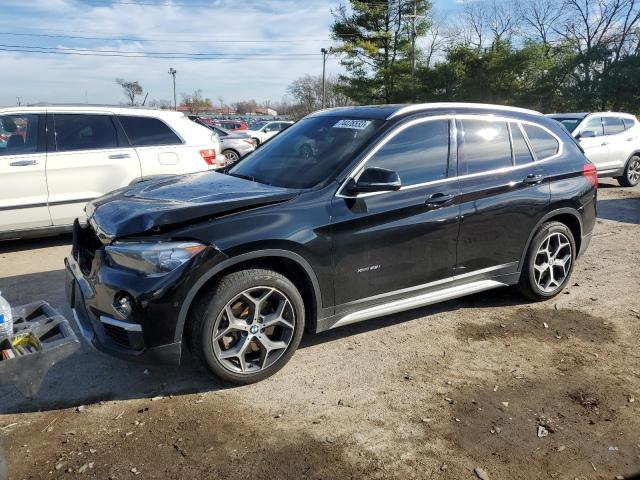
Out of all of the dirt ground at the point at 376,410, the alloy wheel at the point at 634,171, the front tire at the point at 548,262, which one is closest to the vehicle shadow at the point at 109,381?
the dirt ground at the point at 376,410

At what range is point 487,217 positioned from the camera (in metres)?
4.29

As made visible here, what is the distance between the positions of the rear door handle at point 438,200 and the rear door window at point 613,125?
32.2 feet

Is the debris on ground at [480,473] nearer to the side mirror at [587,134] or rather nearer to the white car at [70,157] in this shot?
the white car at [70,157]

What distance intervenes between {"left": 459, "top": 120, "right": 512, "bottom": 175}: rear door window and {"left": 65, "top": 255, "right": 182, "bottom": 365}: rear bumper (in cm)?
264

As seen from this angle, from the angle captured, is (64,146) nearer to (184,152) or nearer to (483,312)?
(184,152)

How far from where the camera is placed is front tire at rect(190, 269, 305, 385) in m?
3.19

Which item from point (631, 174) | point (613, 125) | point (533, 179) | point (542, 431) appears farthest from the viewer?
point (631, 174)

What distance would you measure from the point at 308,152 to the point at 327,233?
909 millimetres

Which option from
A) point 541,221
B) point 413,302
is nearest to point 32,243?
point 413,302

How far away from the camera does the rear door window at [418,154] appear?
3.88 m

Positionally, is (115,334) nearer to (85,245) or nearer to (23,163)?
(85,245)

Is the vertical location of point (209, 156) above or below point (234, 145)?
below

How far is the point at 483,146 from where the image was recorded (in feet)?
14.4

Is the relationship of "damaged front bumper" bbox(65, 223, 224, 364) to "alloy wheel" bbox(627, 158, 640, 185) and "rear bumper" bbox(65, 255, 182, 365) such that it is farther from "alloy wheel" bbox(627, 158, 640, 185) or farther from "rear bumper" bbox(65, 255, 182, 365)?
"alloy wheel" bbox(627, 158, 640, 185)
